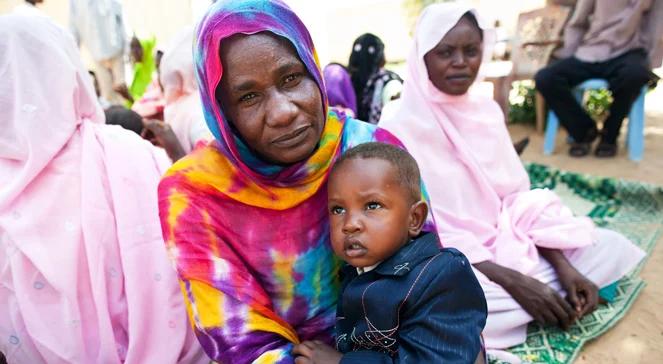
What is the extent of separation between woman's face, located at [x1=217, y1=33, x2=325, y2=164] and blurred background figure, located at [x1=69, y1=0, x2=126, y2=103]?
6.30 metres

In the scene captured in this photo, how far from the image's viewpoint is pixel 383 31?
14922mm

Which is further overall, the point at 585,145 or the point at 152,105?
the point at 585,145

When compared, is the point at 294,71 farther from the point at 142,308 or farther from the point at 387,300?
the point at 142,308

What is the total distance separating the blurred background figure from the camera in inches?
271

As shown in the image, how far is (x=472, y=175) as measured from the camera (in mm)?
2488

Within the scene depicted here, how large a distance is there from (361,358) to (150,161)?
1.27 meters

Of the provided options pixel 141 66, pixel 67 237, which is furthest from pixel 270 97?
pixel 141 66

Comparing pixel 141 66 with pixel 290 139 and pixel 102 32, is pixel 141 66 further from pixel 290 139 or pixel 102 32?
pixel 290 139

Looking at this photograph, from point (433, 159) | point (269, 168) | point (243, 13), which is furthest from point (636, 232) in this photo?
point (243, 13)

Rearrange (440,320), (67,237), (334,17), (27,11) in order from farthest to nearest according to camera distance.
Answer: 1. (334,17)
2. (27,11)
3. (67,237)
4. (440,320)

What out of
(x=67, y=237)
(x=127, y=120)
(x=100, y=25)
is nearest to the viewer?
(x=67, y=237)

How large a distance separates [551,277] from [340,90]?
9.64 ft

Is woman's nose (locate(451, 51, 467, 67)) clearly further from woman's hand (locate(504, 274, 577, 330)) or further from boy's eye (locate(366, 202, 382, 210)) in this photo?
boy's eye (locate(366, 202, 382, 210))

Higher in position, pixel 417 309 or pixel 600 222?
pixel 417 309
